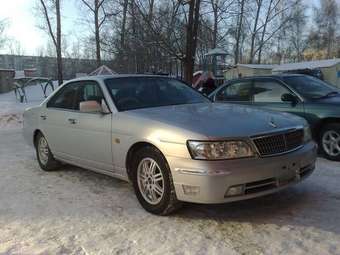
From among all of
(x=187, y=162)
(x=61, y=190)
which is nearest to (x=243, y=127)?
(x=187, y=162)

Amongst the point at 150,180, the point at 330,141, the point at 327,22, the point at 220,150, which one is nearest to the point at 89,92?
the point at 150,180

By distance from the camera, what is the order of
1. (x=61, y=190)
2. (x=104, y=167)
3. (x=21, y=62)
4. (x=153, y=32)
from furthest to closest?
(x=21, y=62)
(x=153, y=32)
(x=61, y=190)
(x=104, y=167)

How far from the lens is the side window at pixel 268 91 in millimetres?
7922

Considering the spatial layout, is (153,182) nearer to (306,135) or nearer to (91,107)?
(91,107)

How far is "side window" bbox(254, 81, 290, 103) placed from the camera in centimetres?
792

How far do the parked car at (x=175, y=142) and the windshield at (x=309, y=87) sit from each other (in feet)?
7.92

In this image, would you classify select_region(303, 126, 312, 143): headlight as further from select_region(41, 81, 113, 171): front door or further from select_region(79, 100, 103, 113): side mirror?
select_region(79, 100, 103, 113): side mirror

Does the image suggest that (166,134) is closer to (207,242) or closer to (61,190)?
(207,242)

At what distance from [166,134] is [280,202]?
1.51 meters

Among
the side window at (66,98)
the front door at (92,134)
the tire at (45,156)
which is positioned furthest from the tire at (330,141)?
the tire at (45,156)

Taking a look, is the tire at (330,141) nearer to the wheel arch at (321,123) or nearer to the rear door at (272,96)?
the wheel arch at (321,123)

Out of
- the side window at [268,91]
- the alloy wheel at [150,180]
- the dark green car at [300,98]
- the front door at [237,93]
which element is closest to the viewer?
the alloy wheel at [150,180]

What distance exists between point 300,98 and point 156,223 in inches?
163

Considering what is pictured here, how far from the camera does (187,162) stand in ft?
13.6
